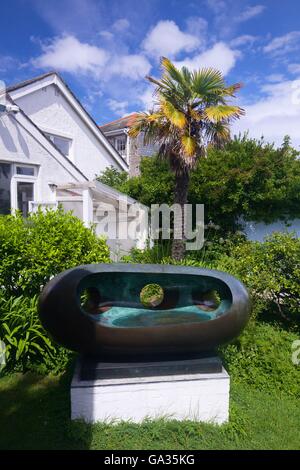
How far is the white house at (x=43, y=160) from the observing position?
26.7 ft

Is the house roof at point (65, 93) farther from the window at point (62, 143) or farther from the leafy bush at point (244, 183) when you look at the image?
the leafy bush at point (244, 183)

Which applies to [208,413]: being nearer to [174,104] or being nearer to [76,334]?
[76,334]

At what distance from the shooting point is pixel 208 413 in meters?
3.38

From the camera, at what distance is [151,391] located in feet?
10.8

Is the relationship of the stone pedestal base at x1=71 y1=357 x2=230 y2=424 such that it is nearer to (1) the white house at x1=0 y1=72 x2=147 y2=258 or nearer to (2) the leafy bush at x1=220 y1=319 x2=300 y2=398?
(2) the leafy bush at x1=220 y1=319 x2=300 y2=398

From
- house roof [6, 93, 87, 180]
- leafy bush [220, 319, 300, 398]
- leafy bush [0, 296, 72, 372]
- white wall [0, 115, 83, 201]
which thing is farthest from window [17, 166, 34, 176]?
leafy bush [220, 319, 300, 398]

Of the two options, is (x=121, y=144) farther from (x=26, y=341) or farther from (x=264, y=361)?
(x=264, y=361)

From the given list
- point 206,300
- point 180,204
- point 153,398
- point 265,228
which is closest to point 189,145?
point 180,204

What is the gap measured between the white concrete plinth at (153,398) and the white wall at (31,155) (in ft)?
22.2

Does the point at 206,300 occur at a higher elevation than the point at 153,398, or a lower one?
higher

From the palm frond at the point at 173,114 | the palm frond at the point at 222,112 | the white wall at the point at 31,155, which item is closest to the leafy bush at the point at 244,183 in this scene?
the palm frond at the point at 222,112

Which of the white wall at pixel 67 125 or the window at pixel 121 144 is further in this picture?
the window at pixel 121 144

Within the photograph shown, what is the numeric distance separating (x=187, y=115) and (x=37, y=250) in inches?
196

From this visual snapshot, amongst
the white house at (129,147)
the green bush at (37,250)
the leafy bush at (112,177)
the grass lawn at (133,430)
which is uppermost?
the white house at (129,147)
